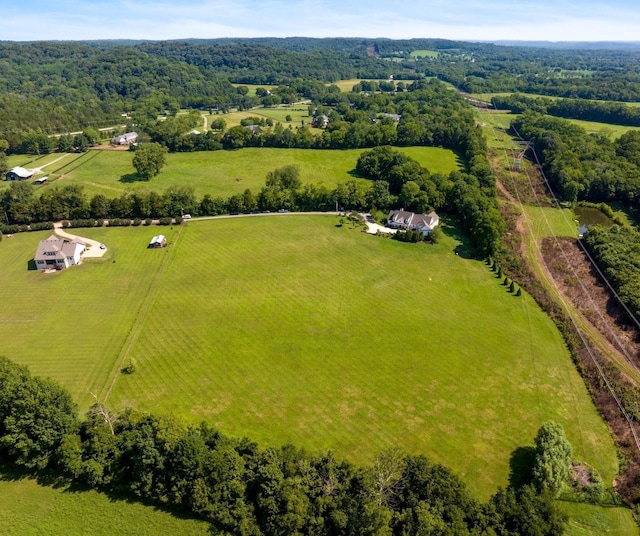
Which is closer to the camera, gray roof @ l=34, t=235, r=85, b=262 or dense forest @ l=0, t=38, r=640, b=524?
dense forest @ l=0, t=38, r=640, b=524

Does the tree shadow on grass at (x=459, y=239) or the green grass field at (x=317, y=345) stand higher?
the tree shadow on grass at (x=459, y=239)

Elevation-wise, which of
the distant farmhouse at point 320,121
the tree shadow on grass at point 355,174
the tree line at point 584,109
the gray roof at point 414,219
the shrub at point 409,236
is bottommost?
the shrub at point 409,236

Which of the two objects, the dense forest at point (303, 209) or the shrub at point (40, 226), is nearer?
the dense forest at point (303, 209)

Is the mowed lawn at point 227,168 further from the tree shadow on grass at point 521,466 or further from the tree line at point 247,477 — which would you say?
the tree shadow on grass at point 521,466

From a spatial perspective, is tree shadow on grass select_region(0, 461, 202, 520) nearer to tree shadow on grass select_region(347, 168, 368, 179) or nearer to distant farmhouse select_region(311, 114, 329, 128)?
tree shadow on grass select_region(347, 168, 368, 179)

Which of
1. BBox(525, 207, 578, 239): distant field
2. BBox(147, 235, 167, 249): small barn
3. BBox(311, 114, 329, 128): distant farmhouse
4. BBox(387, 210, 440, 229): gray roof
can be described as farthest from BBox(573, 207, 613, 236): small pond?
BBox(311, 114, 329, 128): distant farmhouse

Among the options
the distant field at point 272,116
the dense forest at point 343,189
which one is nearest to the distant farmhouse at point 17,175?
the dense forest at point 343,189

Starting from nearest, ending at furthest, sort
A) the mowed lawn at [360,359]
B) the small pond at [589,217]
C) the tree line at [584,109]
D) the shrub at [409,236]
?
the mowed lawn at [360,359] → the shrub at [409,236] → the small pond at [589,217] → the tree line at [584,109]
